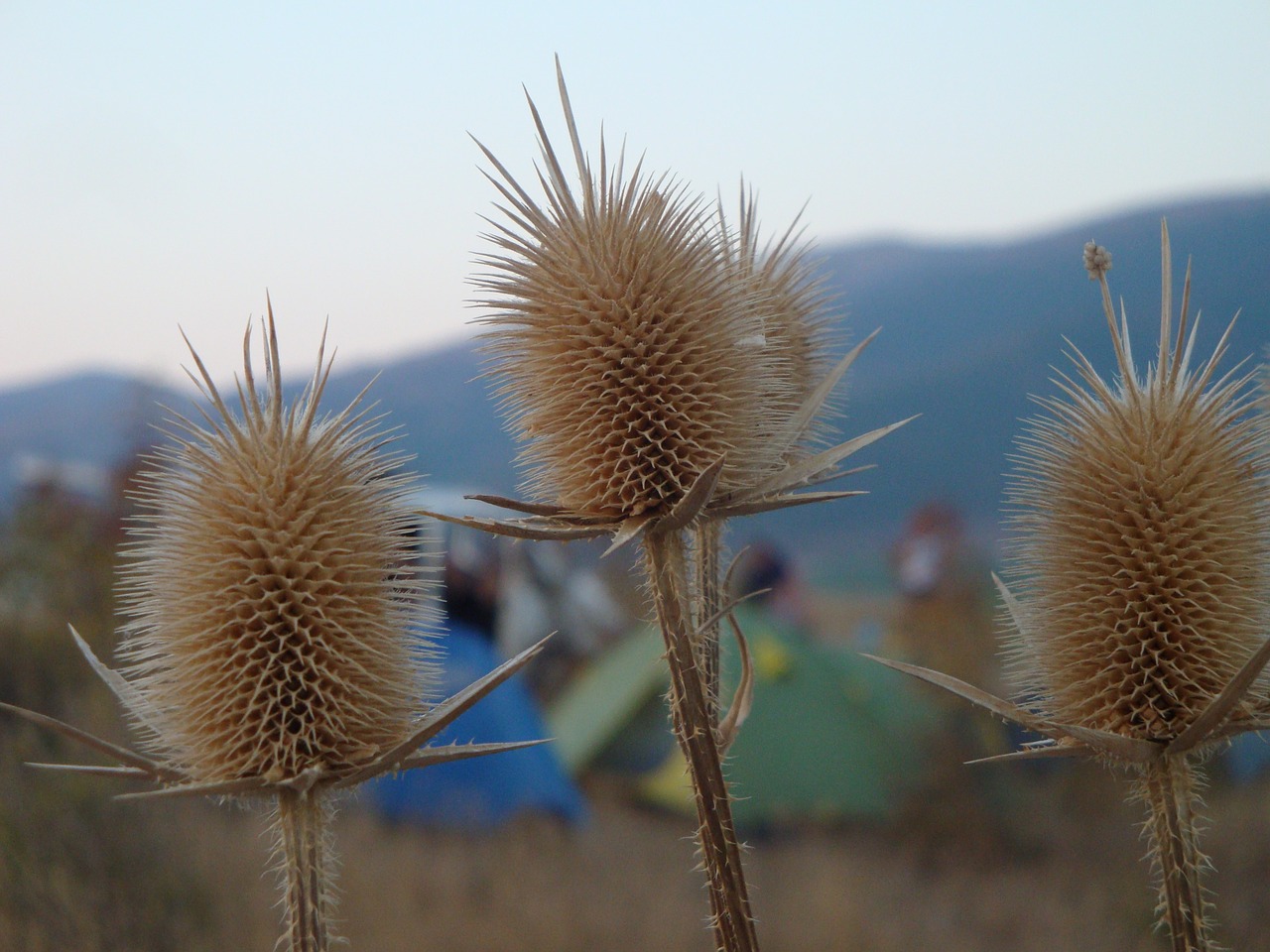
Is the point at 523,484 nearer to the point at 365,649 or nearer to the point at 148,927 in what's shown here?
the point at 365,649

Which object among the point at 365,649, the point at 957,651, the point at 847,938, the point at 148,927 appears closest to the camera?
the point at 365,649

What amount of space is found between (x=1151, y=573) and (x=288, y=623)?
1.55 metres

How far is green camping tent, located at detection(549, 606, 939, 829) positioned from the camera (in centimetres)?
1173

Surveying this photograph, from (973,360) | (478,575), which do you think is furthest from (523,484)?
(973,360)

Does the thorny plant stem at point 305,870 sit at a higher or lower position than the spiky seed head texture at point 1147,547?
lower

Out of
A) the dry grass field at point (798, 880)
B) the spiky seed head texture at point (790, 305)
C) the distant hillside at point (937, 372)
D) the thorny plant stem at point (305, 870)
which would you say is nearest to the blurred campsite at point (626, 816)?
the dry grass field at point (798, 880)

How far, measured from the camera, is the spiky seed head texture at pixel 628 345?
6.32ft

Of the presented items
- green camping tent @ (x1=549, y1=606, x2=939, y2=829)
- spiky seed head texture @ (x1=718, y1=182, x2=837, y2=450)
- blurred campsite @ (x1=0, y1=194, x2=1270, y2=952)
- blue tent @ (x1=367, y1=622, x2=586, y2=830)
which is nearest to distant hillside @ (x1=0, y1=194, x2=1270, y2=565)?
blurred campsite @ (x1=0, y1=194, x2=1270, y2=952)

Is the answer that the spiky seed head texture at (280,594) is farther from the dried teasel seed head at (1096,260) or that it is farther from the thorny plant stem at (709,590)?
the dried teasel seed head at (1096,260)

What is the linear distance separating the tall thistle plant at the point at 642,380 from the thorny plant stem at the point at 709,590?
1 cm

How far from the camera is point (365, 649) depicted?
6.34 ft

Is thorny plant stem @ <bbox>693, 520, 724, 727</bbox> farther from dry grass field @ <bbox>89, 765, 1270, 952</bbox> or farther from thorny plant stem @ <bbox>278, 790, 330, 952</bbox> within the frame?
dry grass field @ <bbox>89, 765, 1270, 952</bbox>

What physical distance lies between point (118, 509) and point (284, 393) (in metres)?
10.9

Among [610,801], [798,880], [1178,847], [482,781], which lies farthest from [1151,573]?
[610,801]
